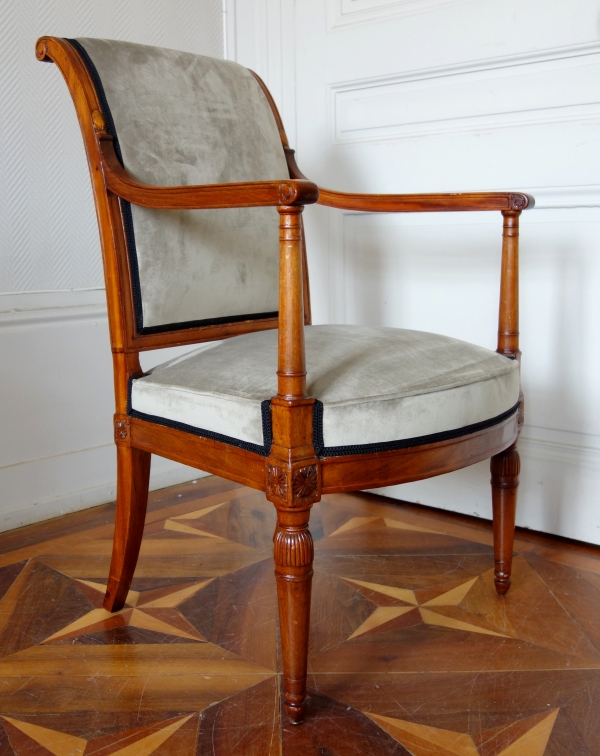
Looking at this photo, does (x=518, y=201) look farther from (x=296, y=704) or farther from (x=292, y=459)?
(x=296, y=704)

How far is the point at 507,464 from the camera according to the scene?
1.30m

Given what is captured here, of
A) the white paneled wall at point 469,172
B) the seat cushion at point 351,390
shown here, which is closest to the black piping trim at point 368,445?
the seat cushion at point 351,390

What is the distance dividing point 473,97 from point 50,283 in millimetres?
998

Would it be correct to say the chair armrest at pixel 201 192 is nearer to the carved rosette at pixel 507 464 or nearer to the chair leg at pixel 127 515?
the chair leg at pixel 127 515

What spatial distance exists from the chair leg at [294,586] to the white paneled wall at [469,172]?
843mm

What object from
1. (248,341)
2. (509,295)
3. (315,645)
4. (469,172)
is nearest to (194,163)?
(248,341)

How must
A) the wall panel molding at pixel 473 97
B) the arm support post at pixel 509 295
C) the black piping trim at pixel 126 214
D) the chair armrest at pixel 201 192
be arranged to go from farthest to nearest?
the wall panel molding at pixel 473 97 < the arm support post at pixel 509 295 < the black piping trim at pixel 126 214 < the chair armrest at pixel 201 192

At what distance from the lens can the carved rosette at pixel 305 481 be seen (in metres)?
0.93

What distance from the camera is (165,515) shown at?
1786 millimetres

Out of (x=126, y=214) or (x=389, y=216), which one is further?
(x=389, y=216)

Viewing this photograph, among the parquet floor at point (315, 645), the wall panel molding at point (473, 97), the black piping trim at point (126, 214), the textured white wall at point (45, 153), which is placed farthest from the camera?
the textured white wall at point (45, 153)

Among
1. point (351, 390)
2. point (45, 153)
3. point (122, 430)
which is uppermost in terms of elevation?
point (45, 153)

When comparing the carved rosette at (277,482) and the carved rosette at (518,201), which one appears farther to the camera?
the carved rosette at (518,201)

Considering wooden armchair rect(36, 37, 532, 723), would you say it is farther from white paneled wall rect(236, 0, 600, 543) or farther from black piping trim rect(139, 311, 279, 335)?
white paneled wall rect(236, 0, 600, 543)
